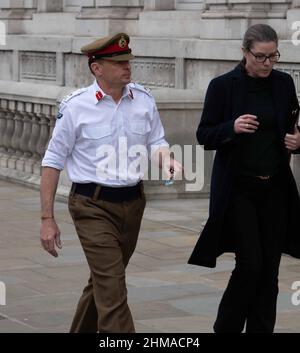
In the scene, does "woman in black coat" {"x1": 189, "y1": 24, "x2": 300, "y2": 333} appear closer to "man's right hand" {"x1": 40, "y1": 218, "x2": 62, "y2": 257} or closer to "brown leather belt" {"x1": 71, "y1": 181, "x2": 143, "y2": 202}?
"brown leather belt" {"x1": 71, "y1": 181, "x2": 143, "y2": 202}

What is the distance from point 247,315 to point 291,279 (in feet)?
9.37

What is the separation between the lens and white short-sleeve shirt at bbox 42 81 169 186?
6969mm

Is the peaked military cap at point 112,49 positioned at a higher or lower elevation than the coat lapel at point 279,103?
higher

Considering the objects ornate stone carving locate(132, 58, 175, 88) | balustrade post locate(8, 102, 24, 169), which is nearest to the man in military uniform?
balustrade post locate(8, 102, 24, 169)

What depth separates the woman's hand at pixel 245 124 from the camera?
273 inches

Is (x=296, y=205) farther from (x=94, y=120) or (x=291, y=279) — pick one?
(x=291, y=279)

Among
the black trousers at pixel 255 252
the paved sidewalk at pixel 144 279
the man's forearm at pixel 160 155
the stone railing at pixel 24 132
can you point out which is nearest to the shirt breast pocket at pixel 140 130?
the man's forearm at pixel 160 155

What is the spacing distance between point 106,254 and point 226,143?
90 centimetres

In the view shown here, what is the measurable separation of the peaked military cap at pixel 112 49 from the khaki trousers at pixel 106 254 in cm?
77

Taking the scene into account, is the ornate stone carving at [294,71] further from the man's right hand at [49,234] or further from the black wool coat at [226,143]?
the man's right hand at [49,234]

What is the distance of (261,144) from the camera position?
7.16 m

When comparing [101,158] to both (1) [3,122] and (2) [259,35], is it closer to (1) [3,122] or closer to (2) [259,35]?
(2) [259,35]

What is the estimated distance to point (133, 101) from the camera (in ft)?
23.2

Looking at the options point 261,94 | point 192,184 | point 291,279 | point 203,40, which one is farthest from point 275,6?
point 261,94
